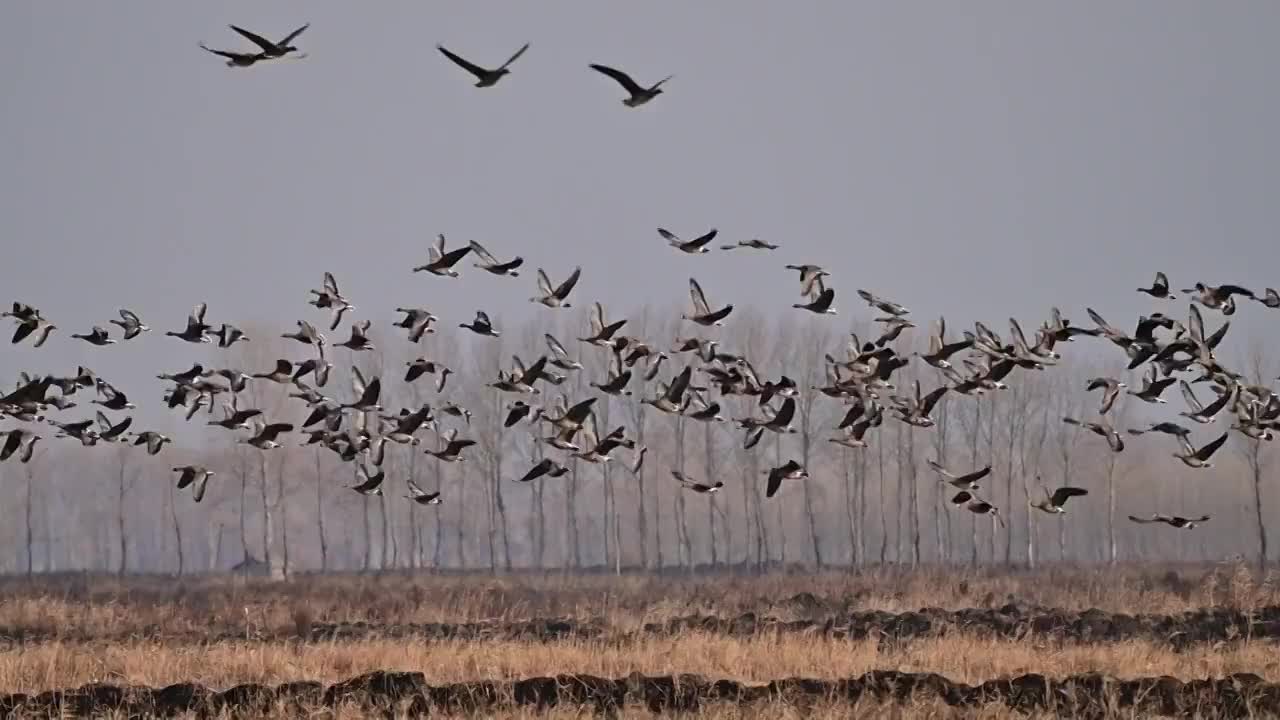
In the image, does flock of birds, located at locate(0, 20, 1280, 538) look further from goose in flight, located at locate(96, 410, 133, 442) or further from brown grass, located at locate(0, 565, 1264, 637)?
brown grass, located at locate(0, 565, 1264, 637)

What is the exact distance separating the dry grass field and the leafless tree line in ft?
37.5

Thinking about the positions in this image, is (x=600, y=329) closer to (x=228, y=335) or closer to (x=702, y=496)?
(x=228, y=335)

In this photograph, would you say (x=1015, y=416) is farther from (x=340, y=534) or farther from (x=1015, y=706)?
(x=340, y=534)

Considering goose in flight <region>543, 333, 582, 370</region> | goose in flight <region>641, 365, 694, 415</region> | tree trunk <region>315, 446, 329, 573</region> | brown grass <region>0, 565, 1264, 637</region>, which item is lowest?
brown grass <region>0, 565, 1264, 637</region>

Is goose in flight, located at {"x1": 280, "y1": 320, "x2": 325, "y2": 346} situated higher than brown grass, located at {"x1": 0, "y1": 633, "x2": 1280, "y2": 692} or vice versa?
goose in flight, located at {"x1": 280, "y1": 320, "x2": 325, "y2": 346}

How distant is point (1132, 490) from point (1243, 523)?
6.44m

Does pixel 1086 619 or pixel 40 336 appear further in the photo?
pixel 1086 619

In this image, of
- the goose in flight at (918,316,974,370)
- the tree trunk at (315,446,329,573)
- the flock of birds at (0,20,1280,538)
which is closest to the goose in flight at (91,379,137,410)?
the flock of birds at (0,20,1280,538)

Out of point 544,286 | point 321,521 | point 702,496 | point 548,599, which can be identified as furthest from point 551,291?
point 702,496

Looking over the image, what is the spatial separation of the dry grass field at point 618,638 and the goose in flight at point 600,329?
14.0 feet

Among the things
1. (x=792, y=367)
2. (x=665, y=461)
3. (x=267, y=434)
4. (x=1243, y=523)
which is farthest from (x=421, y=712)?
(x=1243, y=523)

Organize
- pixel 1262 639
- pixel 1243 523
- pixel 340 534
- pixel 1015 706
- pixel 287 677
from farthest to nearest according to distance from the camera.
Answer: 1. pixel 340 534
2. pixel 1243 523
3. pixel 1262 639
4. pixel 287 677
5. pixel 1015 706

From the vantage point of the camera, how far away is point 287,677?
21766mm

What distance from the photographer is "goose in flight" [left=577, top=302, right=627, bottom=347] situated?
75.6 feet
